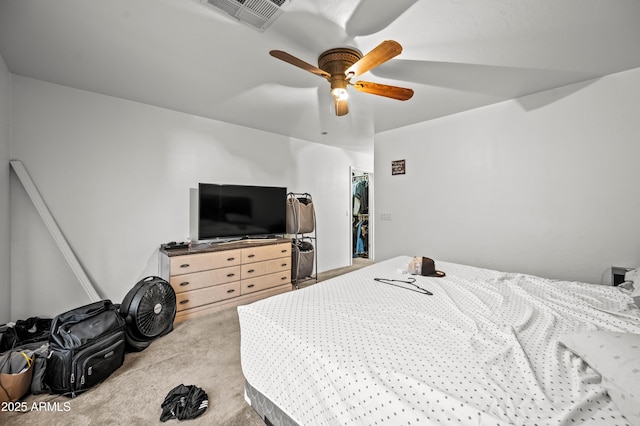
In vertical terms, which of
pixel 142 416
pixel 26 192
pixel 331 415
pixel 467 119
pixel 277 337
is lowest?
pixel 142 416

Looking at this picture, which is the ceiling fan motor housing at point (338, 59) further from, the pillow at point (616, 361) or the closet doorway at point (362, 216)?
the closet doorway at point (362, 216)

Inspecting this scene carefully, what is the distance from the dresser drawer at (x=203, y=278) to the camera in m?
2.65

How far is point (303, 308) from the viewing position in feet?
4.51

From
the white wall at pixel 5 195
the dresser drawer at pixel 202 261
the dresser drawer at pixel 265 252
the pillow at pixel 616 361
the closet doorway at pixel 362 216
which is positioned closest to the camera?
the pillow at pixel 616 361

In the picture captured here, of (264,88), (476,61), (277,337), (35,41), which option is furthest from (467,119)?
(35,41)

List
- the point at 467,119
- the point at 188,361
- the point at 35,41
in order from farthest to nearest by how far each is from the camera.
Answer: the point at 467,119 → the point at 188,361 → the point at 35,41

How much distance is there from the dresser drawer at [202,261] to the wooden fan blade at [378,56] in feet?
7.73

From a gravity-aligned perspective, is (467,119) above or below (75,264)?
above

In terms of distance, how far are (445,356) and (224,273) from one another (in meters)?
2.63

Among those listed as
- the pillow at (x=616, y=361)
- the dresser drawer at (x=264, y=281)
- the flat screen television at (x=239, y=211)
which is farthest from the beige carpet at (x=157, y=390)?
the pillow at (x=616, y=361)

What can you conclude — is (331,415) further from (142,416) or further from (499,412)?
(142,416)

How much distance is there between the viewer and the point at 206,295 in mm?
2848

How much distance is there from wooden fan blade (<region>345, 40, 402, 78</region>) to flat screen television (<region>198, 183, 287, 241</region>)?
7.17ft

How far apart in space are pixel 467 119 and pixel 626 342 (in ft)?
9.44
